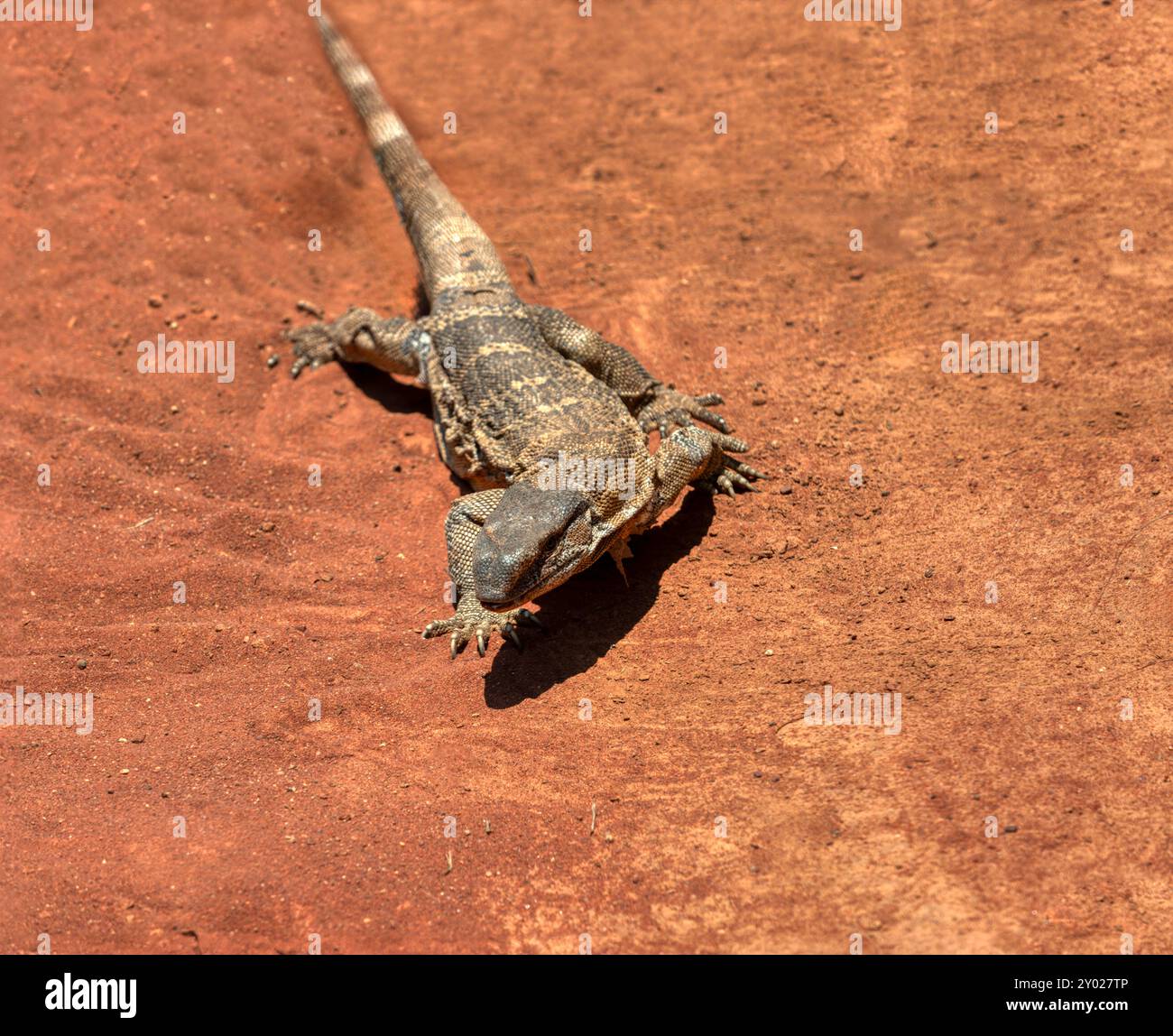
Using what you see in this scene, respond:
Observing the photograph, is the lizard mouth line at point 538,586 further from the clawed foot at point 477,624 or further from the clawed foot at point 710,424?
the clawed foot at point 710,424

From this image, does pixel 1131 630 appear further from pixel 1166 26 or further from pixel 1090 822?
pixel 1166 26

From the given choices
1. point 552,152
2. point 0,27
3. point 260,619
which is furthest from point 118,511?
point 0,27

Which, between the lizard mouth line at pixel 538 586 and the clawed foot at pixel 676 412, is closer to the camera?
the lizard mouth line at pixel 538 586

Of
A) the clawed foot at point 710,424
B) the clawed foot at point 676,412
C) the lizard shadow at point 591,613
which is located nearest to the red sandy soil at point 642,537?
the lizard shadow at point 591,613

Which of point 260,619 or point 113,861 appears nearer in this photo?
point 113,861

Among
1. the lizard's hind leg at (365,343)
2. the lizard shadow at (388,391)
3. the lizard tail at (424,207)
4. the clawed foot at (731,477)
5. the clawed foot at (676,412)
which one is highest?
the lizard tail at (424,207)

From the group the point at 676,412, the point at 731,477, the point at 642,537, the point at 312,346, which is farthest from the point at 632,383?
the point at 312,346

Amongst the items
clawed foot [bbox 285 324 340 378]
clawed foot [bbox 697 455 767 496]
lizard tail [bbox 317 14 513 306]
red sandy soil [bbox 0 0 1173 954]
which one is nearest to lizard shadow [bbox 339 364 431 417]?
red sandy soil [bbox 0 0 1173 954]

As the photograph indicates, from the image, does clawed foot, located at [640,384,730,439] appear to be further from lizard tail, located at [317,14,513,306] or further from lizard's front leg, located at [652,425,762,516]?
lizard tail, located at [317,14,513,306]
